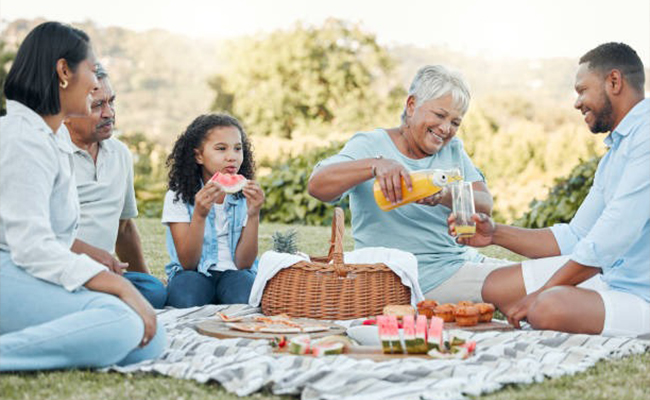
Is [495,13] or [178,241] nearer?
[178,241]

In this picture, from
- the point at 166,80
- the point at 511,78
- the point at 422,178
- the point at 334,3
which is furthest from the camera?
the point at 166,80

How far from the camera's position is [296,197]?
→ 37.3 feet

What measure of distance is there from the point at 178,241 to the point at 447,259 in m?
1.51

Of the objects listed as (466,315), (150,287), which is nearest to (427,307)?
(466,315)

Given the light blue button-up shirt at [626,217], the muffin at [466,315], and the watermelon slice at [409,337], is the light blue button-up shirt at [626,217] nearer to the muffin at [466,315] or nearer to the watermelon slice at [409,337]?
the muffin at [466,315]

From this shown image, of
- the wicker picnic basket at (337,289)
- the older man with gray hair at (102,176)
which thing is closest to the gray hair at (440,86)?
the wicker picnic basket at (337,289)

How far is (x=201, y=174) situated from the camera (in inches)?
202

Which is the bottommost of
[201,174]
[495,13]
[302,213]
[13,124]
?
[302,213]

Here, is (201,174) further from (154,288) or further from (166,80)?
(166,80)

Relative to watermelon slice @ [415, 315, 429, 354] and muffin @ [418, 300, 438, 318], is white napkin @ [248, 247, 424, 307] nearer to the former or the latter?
muffin @ [418, 300, 438, 318]

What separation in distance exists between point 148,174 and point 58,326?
16.0 metres

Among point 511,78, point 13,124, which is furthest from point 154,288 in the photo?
point 511,78

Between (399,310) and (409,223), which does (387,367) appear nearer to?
(399,310)

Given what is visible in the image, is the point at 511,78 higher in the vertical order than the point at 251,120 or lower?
higher
